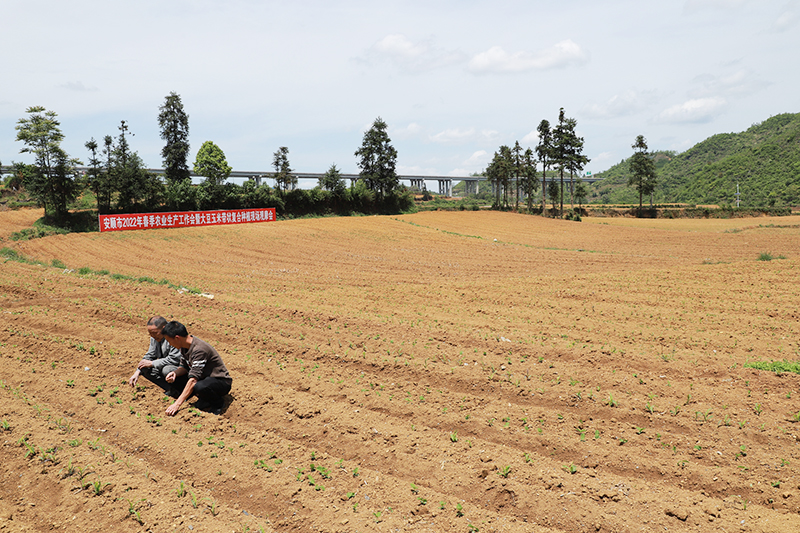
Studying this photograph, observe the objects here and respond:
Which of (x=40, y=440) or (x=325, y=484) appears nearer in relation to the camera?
(x=325, y=484)

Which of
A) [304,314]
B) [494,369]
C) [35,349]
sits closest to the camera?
[494,369]

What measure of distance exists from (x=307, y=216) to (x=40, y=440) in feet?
180

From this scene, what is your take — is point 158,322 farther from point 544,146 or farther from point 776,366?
point 544,146

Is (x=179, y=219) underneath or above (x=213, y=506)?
above

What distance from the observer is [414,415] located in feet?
23.0

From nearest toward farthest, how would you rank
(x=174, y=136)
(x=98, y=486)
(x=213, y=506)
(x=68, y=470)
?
1. (x=213, y=506)
2. (x=98, y=486)
3. (x=68, y=470)
4. (x=174, y=136)

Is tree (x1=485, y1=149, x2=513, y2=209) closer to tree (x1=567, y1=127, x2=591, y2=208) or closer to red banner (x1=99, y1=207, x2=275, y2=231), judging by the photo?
tree (x1=567, y1=127, x2=591, y2=208)

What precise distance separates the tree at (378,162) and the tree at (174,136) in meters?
24.3

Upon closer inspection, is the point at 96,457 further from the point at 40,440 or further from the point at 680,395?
the point at 680,395

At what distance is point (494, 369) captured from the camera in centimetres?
852

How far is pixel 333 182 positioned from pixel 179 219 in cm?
2403

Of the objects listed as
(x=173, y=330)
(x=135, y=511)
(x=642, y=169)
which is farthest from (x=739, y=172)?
(x=135, y=511)

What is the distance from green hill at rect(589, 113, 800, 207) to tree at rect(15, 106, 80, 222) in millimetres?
97911

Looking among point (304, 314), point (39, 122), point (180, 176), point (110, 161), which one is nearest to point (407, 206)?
point (180, 176)
